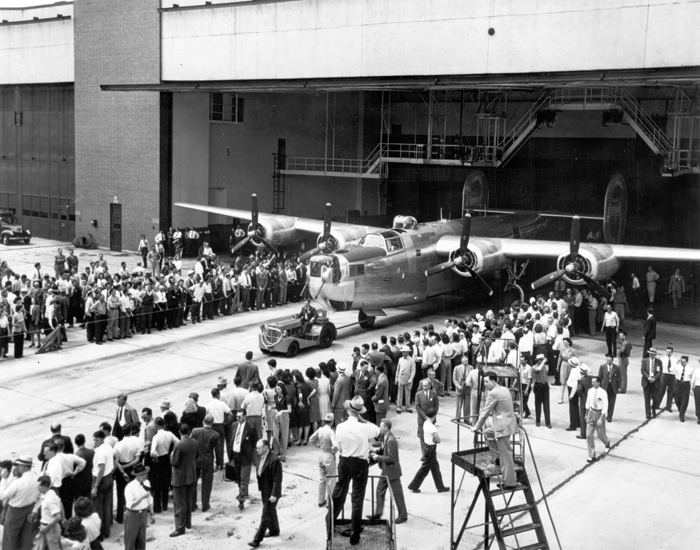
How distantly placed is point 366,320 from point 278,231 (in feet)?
29.6

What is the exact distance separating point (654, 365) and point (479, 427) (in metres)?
9.60

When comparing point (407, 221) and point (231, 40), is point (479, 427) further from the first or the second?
point (231, 40)

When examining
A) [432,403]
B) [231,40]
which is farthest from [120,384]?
[231,40]

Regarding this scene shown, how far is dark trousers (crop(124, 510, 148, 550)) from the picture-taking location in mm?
11141

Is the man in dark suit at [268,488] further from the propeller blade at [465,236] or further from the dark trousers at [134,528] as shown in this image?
the propeller blade at [465,236]

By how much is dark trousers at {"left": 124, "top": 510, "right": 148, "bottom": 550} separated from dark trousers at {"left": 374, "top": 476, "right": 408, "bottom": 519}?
12.0ft

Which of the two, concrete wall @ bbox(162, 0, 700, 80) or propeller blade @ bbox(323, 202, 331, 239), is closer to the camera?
concrete wall @ bbox(162, 0, 700, 80)

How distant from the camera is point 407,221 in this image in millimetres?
28906

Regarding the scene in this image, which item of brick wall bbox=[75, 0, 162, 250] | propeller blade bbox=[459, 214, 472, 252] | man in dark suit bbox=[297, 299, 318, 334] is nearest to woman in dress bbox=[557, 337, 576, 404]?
man in dark suit bbox=[297, 299, 318, 334]

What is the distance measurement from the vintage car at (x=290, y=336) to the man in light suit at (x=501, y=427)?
476 inches

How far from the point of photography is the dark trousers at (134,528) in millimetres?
11141

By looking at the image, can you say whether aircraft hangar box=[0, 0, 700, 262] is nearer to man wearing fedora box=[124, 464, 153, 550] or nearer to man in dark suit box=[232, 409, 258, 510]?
man in dark suit box=[232, 409, 258, 510]

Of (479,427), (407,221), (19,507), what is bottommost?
(19,507)

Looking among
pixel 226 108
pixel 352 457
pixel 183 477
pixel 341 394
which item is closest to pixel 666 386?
pixel 341 394
